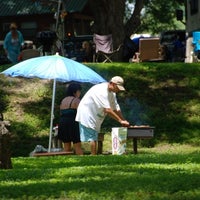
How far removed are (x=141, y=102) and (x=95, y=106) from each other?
278 inches

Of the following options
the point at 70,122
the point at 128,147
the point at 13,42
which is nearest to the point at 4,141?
the point at 70,122

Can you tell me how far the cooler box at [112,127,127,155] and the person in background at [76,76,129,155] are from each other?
0.83 ft

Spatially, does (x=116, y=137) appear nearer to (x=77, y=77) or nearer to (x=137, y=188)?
(x=77, y=77)

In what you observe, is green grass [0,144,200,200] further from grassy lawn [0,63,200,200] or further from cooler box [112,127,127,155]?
cooler box [112,127,127,155]

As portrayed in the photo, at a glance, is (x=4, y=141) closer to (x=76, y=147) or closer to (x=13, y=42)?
(x=76, y=147)

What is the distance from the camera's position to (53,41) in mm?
27797

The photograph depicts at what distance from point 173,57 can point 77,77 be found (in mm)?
18430

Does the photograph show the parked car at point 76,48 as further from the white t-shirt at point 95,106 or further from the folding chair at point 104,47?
the white t-shirt at point 95,106

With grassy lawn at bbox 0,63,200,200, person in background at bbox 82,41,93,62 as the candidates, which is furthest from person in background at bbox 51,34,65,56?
grassy lawn at bbox 0,63,200,200

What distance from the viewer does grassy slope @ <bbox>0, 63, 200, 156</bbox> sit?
18.0m

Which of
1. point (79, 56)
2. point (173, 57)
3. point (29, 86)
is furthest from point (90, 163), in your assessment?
point (173, 57)

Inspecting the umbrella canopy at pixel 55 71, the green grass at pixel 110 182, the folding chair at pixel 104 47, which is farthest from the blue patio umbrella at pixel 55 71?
the folding chair at pixel 104 47

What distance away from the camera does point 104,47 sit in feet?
79.3

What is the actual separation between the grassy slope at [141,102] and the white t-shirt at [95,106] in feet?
13.8
